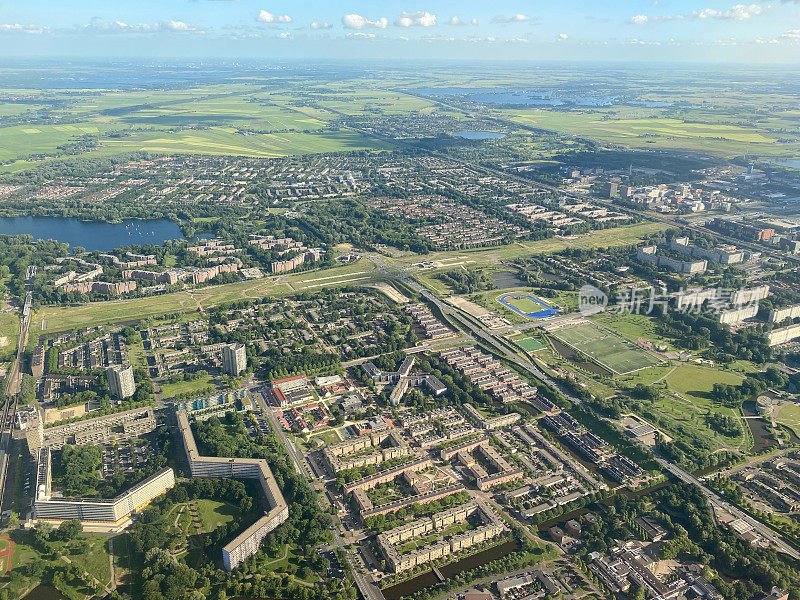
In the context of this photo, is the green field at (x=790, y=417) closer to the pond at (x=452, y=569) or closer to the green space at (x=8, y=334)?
the pond at (x=452, y=569)

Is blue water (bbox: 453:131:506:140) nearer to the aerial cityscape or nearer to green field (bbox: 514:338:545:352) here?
the aerial cityscape

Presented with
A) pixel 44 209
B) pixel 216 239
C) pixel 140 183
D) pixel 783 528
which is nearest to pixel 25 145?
pixel 140 183

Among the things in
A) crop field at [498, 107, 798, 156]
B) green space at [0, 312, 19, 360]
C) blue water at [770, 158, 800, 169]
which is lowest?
green space at [0, 312, 19, 360]

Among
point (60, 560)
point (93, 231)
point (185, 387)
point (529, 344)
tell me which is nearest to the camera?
point (60, 560)

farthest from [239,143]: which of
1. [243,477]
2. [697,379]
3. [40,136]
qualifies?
[697,379]

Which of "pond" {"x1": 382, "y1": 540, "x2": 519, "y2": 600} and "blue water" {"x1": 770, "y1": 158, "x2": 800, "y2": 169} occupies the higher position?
"blue water" {"x1": 770, "y1": 158, "x2": 800, "y2": 169}

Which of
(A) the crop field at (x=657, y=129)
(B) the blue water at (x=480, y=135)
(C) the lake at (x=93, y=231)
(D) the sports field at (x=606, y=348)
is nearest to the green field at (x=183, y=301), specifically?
(C) the lake at (x=93, y=231)

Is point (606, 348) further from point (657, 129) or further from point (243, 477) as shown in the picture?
point (657, 129)

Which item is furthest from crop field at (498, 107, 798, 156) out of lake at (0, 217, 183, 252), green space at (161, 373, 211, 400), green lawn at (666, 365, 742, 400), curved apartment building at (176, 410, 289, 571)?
curved apartment building at (176, 410, 289, 571)
